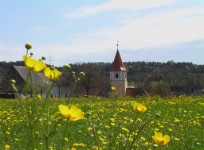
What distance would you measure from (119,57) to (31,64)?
163 feet

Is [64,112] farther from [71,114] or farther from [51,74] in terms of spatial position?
[51,74]

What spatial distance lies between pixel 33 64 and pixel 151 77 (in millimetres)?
92936

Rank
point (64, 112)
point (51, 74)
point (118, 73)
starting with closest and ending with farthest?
point (64, 112) < point (51, 74) < point (118, 73)

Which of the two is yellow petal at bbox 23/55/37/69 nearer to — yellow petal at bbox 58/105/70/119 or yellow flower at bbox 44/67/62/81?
yellow flower at bbox 44/67/62/81

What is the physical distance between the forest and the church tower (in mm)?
1156

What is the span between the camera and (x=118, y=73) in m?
53.7

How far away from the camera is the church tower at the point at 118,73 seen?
2056 inches

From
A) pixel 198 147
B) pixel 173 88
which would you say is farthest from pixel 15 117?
pixel 173 88

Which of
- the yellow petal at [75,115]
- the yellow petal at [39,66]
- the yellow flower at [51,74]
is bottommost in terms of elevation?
the yellow petal at [75,115]

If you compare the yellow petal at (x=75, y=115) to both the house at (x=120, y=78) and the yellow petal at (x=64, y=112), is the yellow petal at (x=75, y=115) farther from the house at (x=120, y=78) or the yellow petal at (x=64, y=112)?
the house at (x=120, y=78)

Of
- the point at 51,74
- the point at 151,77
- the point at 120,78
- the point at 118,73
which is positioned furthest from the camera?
the point at 151,77

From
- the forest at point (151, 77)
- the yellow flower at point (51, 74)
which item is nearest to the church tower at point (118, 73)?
the forest at point (151, 77)

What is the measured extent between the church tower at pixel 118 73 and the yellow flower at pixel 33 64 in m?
49.0

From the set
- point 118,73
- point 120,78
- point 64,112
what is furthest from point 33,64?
point 120,78
